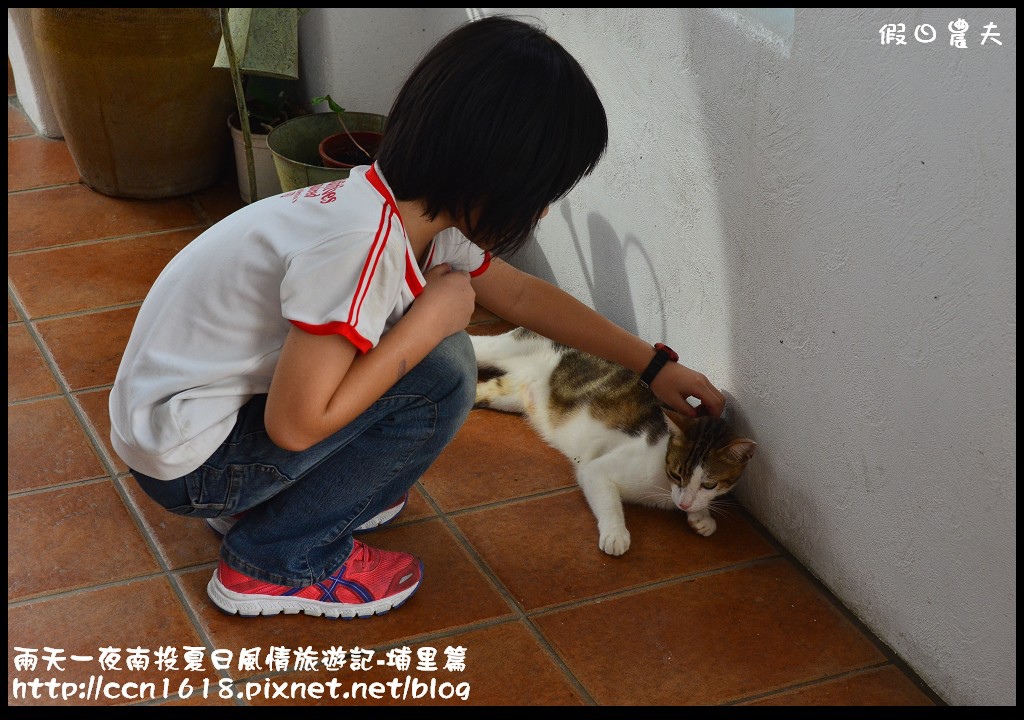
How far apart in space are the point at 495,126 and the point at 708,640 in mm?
888

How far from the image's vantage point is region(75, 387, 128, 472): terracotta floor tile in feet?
6.73

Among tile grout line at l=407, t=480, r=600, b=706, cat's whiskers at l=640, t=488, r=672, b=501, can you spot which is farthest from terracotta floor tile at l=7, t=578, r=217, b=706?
cat's whiskers at l=640, t=488, r=672, b=501

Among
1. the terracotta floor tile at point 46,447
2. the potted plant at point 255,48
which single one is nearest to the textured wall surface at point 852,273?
the potted plant at point 255,48

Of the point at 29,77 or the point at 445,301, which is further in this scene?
the point at 29,77

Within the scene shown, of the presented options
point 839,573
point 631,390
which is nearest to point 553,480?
point 631,390

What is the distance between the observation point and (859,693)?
5.28 ft

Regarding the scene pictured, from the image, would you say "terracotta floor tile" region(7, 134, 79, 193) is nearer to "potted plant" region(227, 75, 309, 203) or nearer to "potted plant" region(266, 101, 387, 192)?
"potted plant" region(227, 75, 309, 203)

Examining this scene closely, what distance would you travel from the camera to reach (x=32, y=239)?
9.34 ft

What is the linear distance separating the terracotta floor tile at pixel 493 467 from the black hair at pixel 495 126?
776mm

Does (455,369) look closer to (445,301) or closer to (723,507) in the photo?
(445,301)

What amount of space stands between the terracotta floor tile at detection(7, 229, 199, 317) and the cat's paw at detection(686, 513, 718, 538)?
4.73ft

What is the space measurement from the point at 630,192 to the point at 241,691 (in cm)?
118

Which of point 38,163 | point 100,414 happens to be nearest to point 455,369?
point 100,414

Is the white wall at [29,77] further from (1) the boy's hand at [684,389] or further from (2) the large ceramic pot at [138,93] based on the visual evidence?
(1) the boy's hand at [684,389]
